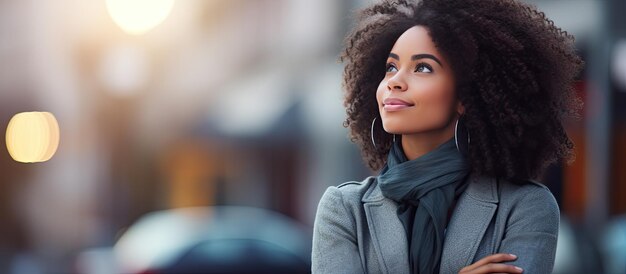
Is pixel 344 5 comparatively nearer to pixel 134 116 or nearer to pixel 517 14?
pixel 134 116

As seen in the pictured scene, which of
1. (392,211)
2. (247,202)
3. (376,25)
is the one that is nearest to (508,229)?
(392,211)

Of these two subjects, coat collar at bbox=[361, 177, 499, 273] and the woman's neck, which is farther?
the woman's neck

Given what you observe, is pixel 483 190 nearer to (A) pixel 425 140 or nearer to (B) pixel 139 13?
(A) pixel 425 140

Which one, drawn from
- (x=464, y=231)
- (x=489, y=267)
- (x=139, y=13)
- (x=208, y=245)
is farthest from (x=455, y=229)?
(x=139, y=13)

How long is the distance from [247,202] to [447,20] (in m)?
6.38

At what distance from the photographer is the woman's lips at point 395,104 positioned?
223 cm

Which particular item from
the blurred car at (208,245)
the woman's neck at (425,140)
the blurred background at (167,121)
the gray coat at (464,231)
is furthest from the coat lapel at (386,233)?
the blurred background at (167,121)

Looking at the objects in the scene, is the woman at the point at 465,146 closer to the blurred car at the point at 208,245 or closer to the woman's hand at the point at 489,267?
the woman's hand at the point at 489,267

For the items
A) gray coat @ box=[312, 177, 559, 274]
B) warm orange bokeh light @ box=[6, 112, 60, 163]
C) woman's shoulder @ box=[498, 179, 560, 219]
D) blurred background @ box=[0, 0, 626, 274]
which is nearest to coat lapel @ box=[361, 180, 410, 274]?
gray coat @ box=[312, 177, 559, 274]

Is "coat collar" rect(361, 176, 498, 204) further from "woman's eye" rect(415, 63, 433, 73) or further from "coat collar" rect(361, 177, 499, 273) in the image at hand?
"woman's eye" rect(415, 63, 433, 73)

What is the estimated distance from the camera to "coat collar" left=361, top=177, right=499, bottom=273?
2.18m

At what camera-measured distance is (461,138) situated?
2.26 metres

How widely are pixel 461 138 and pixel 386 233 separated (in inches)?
10.3

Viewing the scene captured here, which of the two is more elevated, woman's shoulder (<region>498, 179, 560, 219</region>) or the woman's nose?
the woman's nose
